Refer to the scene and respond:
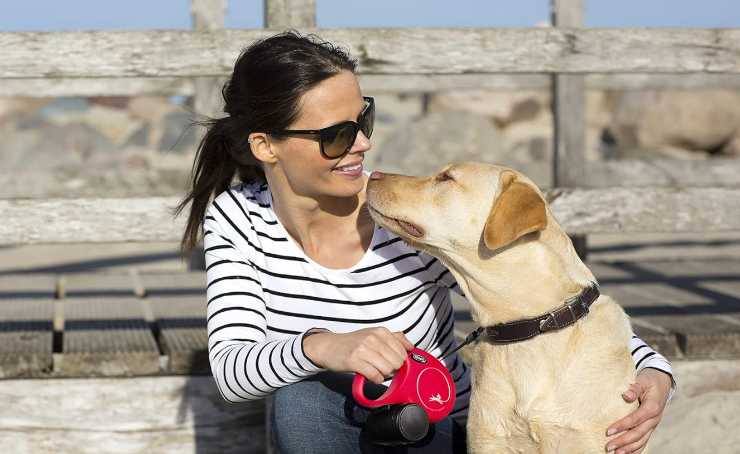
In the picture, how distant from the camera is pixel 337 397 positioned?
3.03 metres

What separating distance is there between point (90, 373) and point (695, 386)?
2.21m

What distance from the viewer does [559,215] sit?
4.18m

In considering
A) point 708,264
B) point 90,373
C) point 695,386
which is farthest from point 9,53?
point 708,264

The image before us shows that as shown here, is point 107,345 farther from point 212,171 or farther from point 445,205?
point 445,205

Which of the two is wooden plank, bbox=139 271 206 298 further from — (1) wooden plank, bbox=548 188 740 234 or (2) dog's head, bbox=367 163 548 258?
(2) dog's head, bbox=367 163 548 258

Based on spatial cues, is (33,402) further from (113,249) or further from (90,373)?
(113,249)

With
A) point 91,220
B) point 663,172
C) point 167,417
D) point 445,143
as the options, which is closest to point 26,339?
point 91,220

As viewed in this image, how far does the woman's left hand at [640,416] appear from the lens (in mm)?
2744

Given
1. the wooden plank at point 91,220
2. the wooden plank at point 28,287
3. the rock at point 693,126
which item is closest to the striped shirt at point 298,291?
the wooden plank at point 91,220

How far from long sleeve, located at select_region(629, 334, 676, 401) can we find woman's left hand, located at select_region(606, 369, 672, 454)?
7 centimetres

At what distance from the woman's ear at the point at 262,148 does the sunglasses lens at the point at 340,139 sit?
231 mm

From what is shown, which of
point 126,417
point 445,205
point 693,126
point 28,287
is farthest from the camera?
point 693,126

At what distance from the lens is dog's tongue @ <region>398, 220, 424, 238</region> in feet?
9.70

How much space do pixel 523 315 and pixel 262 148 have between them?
0.96m
